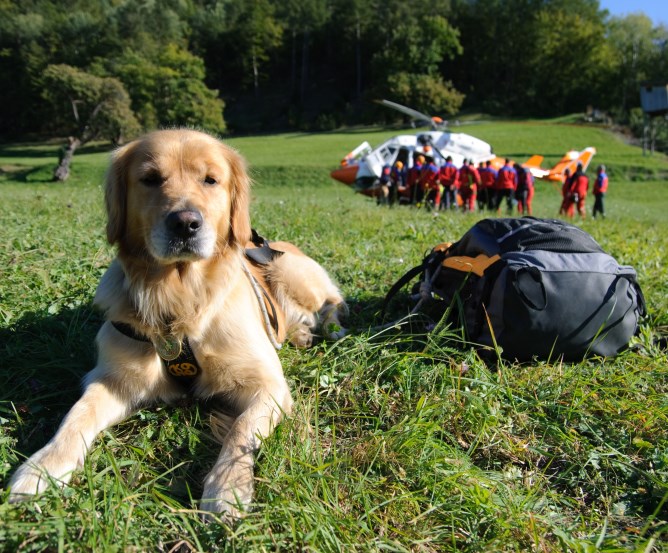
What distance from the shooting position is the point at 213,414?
2.38m

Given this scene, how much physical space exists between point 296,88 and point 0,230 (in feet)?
254

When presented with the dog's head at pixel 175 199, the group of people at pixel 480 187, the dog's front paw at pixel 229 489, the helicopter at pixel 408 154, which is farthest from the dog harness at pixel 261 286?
the helicopter at pixel 408 154

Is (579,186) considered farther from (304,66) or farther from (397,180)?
(304,66)

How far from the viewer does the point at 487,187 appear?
17.4 metres

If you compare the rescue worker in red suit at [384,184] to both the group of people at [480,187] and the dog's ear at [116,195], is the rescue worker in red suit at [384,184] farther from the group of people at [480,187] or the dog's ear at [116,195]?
the dog's ear at [116,195]

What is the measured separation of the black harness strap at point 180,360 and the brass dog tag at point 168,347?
2 cm

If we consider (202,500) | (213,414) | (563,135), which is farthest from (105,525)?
(563,135)

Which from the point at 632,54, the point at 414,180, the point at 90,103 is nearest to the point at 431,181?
the point at 414,180

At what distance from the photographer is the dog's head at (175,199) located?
7.68 ft

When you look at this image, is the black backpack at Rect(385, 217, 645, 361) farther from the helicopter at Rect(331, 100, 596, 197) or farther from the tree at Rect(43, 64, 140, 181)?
the tree at Rect(43, 64, 140, 181)

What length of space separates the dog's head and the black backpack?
1.45m

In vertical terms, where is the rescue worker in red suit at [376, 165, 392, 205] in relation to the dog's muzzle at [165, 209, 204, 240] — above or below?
below

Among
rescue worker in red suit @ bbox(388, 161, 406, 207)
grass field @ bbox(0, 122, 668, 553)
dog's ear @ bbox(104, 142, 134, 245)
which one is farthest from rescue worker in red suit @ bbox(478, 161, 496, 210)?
dog's ear @ bbox(104, 142, 134, 245)

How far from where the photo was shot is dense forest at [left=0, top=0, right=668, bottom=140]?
180 ft
